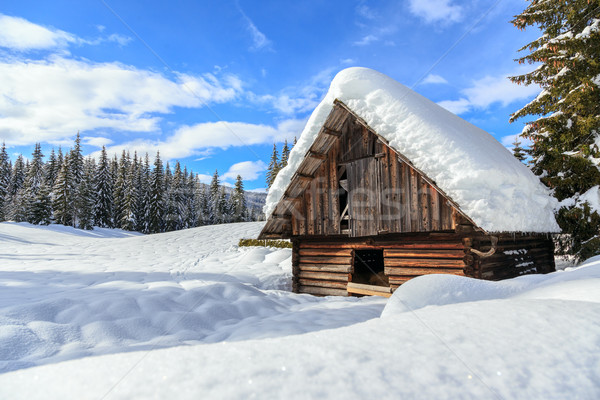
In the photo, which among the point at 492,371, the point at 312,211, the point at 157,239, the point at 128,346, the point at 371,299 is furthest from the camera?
the point at 157,239

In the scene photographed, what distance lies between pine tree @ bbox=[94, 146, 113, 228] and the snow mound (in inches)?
2282

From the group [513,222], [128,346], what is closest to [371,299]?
[513,222]

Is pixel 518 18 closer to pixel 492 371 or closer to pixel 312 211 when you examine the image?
pixel 312 211

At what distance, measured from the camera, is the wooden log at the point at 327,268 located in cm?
1002

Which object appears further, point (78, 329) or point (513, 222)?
point (513, 222)

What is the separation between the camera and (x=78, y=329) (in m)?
5.37

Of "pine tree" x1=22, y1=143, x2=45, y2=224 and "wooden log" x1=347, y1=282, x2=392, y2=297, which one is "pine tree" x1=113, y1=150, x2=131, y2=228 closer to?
"pine tree" x1=22, y1=143, x2=45, y2=224

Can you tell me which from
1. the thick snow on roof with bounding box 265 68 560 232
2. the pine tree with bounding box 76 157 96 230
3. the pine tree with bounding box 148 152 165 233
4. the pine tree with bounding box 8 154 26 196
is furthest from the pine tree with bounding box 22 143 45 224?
the thick snow on roof with bounding box 265 68 560 232

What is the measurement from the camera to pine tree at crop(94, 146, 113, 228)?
51531mm

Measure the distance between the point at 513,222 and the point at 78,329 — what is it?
9183 millimetres

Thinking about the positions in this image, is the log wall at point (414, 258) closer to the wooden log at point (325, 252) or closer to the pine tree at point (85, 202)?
the wooden log at point (325, 252)

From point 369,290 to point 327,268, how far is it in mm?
1628

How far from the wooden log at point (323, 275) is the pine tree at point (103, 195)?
52058 millimetres

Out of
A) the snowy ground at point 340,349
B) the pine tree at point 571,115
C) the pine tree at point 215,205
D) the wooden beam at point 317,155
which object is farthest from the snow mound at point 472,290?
the pine tree at point 215,205
